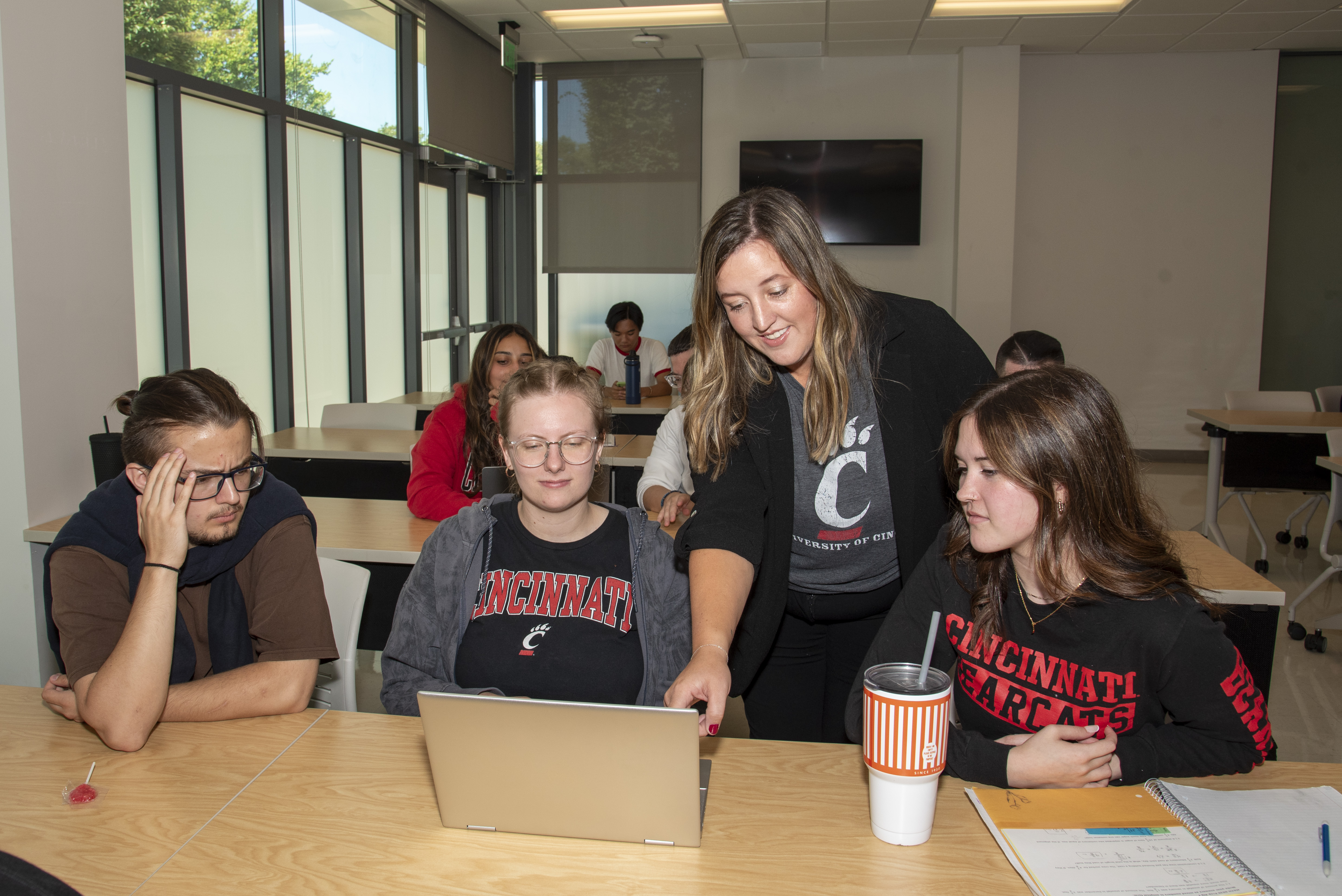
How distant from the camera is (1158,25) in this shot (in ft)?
20.2

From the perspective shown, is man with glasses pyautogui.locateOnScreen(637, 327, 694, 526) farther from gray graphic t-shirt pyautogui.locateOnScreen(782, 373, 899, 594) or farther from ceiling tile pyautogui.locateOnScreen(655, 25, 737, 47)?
ceiling tile pyautogui.locateOnScreen(655, 25, 737, 47)

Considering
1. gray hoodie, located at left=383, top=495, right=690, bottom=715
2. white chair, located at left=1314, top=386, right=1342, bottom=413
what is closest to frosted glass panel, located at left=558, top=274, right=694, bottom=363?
white chair, located at left=1314, top=386, right=1342, bottom=413

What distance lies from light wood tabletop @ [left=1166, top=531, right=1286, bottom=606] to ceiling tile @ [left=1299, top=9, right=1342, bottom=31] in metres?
5.37

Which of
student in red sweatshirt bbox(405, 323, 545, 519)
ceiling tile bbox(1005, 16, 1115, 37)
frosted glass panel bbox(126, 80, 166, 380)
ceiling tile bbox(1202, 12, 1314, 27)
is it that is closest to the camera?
student in red sweatshirt bbox(405, 323, 545, 519)

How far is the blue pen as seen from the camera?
96 cm

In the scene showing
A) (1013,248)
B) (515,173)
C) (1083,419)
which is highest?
(515,173)

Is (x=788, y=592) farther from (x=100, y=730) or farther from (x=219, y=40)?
(x=219, y=40)

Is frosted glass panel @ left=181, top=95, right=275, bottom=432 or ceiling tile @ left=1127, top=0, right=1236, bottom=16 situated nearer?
frosted glass panel @ left=181, top=95, right=275, bottom=432

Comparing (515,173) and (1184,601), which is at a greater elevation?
(515,173)

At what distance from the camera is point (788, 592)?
1697 mm

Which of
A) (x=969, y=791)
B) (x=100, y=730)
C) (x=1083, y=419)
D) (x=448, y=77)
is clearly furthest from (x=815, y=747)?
(x=448, y=77)

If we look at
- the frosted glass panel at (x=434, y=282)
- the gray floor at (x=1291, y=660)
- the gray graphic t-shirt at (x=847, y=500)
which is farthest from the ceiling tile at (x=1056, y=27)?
the gray graphic t-shirt at (x=847, y=500)

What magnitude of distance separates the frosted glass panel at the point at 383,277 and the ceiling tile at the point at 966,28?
3.65m

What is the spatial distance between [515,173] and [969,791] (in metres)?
7.13
